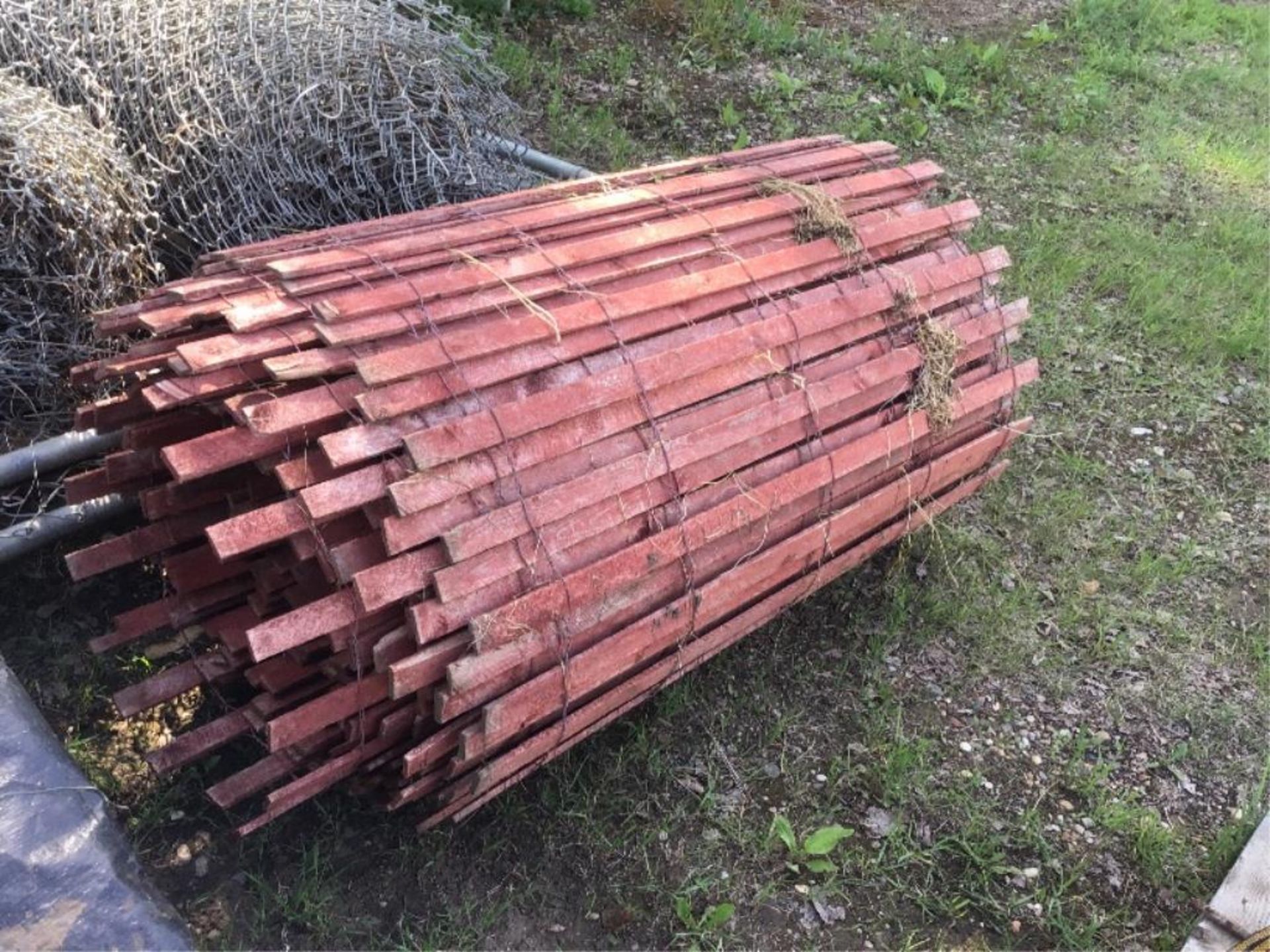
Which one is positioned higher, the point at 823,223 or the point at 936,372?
the point at 823,223

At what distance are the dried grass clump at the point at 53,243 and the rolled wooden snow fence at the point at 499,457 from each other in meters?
0.46

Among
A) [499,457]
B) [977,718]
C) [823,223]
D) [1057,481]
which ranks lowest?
[977,718]

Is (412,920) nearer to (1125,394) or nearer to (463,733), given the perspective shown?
(463,733)

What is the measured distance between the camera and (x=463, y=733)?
214 centimetres

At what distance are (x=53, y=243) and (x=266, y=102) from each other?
0.99 meters

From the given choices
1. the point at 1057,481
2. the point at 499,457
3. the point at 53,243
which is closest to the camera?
the point at 499,457

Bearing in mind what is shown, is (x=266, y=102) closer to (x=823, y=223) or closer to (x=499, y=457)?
(x=823, y=223)

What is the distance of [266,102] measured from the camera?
3627 mm

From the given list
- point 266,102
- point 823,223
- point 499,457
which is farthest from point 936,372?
point 266,102

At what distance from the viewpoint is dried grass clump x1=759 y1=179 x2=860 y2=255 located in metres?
3.01

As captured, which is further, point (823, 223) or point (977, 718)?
point (977, 718)

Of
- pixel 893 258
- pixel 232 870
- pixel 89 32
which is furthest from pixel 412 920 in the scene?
pixel 89 32

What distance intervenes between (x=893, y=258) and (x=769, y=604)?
1.09 m

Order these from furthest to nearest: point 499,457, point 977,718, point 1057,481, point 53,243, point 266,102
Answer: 1. point 1057,481
2. point 266,102
3. point 977,718
4. point 53,243
5. point 499,457
